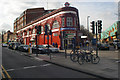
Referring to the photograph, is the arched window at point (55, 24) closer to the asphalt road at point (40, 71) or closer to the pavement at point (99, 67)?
the pavement at point (99, 67)

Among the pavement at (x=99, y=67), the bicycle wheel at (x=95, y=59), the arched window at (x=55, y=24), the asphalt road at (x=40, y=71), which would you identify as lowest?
the asphalt road at (x=40, y=71)

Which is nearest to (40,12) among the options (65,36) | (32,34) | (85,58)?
(32,34)

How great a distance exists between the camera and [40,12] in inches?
2803

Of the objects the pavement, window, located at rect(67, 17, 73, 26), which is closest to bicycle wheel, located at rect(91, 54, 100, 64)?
the pavement

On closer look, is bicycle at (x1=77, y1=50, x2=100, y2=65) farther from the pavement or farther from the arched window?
the arched window

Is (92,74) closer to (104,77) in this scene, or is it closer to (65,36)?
(104,77)

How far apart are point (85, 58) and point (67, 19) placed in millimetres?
24338

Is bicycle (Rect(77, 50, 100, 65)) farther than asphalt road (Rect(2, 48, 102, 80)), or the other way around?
bicycle (Rect(77, 50, 100, 65))

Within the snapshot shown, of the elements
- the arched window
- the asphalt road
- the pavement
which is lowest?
the asphalt road

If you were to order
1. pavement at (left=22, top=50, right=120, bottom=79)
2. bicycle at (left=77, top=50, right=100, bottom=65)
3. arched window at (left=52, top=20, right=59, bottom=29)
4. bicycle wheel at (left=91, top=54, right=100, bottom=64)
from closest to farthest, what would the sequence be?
pavement at (left=22, top=50, right=120, bottom=79) < bicycle at (left=77, top=50, right=100, bottom=65) < bicycle wheel at (left=91, top=54, right=100, bottom=64) < arched window at (left=52, top=20, right=59, bottom=29)

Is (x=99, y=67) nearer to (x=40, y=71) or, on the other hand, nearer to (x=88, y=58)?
(x=88, y=58)

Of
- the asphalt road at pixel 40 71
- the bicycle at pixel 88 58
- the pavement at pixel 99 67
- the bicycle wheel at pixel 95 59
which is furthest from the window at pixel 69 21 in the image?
the asphalt road at pixel 40 71

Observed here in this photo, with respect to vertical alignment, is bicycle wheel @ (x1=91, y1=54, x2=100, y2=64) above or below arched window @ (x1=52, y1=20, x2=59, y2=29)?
below

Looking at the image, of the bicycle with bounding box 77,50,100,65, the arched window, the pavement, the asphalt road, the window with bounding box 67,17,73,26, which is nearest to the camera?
the asphalt road
